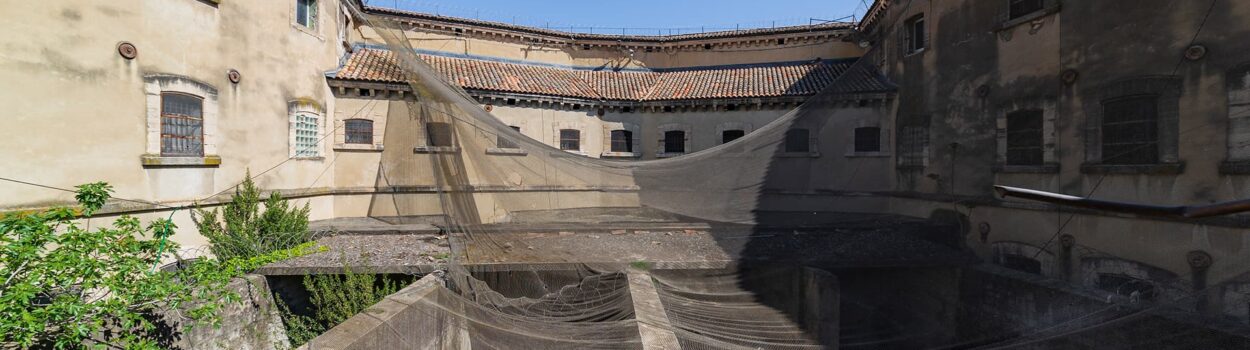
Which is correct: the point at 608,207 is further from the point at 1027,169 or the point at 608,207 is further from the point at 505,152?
the point at 1027,169

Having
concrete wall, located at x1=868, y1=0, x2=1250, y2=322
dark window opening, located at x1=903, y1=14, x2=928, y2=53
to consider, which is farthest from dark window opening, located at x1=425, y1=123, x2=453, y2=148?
dark window opening, located at x1=903, y1=14, x2=928, y2=53

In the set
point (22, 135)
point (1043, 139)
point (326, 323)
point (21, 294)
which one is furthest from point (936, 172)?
point (22, 135)

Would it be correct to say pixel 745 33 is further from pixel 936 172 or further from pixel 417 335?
pixel 417 335

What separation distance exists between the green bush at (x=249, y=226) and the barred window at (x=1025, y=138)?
12.8 m

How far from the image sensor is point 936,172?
33.1 feet

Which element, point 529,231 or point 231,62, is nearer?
point 529,231

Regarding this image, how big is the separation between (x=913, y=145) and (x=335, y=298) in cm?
1152

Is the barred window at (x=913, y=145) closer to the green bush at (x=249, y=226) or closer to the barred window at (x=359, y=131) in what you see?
the green bush at (x=249, y=226)

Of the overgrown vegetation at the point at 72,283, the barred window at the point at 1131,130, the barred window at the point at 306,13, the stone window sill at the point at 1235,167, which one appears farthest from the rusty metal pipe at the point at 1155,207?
the barred window at the point at 306,13

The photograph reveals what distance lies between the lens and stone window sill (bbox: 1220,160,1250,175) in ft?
18.4

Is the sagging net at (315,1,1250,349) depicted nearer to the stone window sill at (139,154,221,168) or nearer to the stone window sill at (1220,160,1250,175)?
the stone window sill at (1220,160,1250,175)

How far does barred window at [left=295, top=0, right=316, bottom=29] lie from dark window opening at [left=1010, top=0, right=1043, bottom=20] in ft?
46.9

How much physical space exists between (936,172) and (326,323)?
11.6m

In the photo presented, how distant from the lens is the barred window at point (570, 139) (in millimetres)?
14828
